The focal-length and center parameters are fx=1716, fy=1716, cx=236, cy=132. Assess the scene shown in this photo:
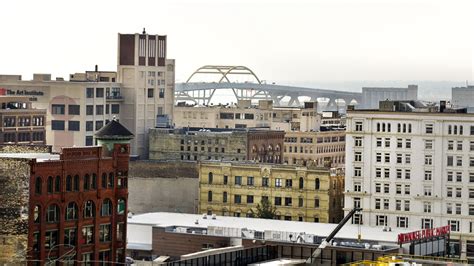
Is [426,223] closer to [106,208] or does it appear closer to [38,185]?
[106,208]

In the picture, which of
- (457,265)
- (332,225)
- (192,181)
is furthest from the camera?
(192,181)

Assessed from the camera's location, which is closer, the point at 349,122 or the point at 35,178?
the point at 35,178

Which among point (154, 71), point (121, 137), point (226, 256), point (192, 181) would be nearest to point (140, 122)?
point (154, 71)

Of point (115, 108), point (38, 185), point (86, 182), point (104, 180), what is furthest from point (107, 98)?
point (38, 185)

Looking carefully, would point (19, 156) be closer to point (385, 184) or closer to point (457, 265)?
point (457, 265)

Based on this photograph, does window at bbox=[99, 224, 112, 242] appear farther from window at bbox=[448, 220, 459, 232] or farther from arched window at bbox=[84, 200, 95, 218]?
window at bbox=[448, 220, 459, 232]

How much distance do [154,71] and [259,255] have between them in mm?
101282

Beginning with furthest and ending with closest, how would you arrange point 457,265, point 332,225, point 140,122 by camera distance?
point 140,122 < point 332,225 < point 457,265

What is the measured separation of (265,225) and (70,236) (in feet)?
124

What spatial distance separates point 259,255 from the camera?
99312mm

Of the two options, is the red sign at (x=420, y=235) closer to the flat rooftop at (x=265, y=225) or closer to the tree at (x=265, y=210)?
the flat rooftop at (x=265, y=225)

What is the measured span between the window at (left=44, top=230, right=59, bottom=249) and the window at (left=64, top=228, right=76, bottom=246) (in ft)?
2.26

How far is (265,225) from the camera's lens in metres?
135

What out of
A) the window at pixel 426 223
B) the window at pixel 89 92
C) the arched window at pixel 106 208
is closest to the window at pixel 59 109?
the window at pixel 89 92
